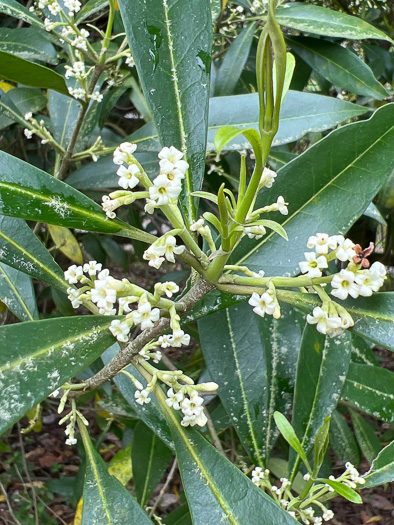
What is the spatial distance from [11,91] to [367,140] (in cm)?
112

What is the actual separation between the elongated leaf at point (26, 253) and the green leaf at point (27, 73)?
290 millimetres

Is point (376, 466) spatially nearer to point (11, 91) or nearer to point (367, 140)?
point (367, 140)

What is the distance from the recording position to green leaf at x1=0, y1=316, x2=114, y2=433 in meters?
0.54

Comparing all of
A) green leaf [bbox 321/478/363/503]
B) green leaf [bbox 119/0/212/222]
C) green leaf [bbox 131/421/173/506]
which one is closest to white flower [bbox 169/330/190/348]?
green leaf [bbox 119/0/212/222]

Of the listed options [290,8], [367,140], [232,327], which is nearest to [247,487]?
[232,327]

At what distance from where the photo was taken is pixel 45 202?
60cm

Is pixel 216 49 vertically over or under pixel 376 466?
over

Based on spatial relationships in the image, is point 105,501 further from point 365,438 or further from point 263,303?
point 365,438

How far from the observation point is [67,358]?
2.01 ft

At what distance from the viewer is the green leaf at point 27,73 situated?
91 centimetres

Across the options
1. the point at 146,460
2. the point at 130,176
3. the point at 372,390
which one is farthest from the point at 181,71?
the point at 146,460

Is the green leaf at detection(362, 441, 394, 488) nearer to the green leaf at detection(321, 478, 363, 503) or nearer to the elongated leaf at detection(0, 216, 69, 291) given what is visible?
the green leaf at detection(321, 478, 363, 503)

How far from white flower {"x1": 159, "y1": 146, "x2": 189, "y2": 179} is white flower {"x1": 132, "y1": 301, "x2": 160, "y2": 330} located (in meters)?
0.14

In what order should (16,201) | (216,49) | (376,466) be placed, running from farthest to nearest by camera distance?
(216,49), (376,466), (16,201)
